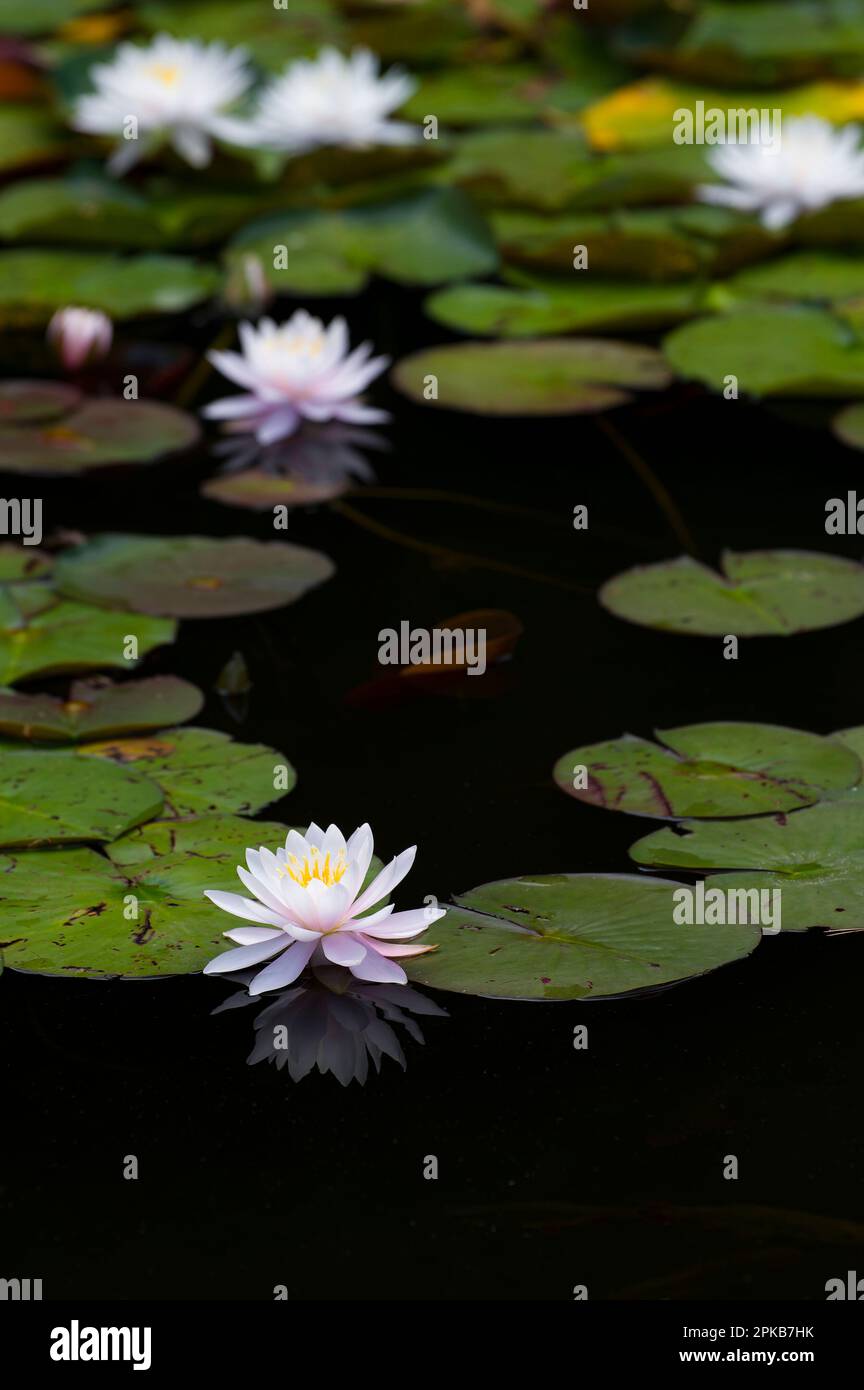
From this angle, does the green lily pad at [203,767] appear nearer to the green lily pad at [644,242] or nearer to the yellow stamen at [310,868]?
the yellow stamen at [310,868]

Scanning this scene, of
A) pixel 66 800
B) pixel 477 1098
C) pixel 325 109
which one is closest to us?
pixel 477 1098

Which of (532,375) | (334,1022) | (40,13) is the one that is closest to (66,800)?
(334,1022)

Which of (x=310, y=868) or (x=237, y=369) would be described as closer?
(x=310, y=868)

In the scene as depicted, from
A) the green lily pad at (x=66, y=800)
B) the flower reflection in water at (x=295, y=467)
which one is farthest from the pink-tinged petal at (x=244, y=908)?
the flower reflection in water at (x=295, y=467)

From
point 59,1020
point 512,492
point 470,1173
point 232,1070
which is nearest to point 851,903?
point 470,1173

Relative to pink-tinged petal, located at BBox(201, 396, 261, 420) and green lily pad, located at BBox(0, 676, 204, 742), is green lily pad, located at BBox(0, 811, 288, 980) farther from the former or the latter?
pink-tinged petal, located at BBox(201, 396, 261, 420)

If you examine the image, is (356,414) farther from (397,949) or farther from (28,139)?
(28,139)
